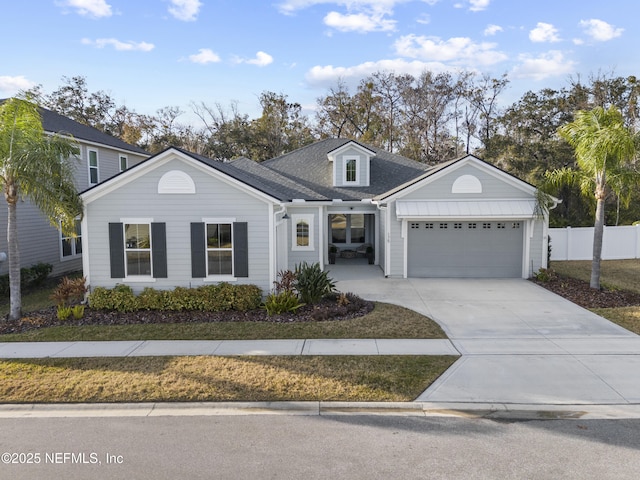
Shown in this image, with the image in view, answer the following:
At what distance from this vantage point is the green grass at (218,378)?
7.13 metres

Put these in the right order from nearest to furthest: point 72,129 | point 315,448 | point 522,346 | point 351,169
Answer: point 315,448 < point 522,346 < point 72,129 < point 351,169

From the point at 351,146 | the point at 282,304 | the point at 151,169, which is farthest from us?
the point at 351,146

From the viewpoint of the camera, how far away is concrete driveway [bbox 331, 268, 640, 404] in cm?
715

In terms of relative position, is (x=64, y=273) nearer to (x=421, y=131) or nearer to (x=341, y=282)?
(x=341, y=282)

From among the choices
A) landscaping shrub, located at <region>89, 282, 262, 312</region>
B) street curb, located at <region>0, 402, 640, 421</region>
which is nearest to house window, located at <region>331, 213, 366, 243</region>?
landscaping shrub, located at <region>89, 282, 262, 312</region>

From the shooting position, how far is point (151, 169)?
1302cm

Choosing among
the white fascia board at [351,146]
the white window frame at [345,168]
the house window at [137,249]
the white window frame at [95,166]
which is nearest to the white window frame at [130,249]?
the house window at [137,249]

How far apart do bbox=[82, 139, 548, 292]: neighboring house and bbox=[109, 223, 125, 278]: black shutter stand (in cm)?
3

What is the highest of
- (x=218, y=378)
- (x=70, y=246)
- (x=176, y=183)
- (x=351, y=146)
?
(x=351, y=146)

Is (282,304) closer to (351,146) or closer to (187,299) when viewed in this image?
(187,299)

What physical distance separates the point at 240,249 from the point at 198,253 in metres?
1.21

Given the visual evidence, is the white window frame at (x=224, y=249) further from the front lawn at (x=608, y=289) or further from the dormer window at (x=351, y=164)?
the front lawn at (x=608, y=289)

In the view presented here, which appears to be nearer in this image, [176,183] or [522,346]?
[522,346]

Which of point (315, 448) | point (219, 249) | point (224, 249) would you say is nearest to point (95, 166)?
point (219, 249)
